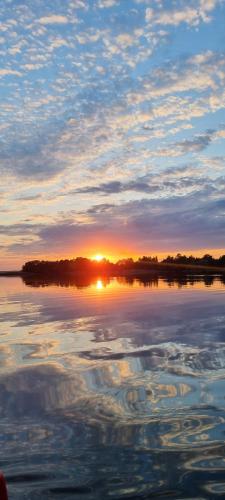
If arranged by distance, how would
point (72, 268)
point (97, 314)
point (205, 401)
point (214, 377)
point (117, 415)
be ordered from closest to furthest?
point (117, 415), point (205, 401), point (214, 377), point (97, 314), point (72, 268)

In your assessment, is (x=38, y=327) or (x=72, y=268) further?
(x=72, y=268)

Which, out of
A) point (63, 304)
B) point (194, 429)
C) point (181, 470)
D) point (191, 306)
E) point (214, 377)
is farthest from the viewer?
point (63, 304)

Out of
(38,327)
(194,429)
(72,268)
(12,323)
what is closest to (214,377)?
(194,429)

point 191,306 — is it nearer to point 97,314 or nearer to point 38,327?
point 97,314

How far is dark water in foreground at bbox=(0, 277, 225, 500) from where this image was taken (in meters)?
6.31

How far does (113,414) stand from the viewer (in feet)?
29.2

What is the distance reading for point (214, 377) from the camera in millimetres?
11289

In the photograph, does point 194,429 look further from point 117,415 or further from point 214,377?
point 214,377

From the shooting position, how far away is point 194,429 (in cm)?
802

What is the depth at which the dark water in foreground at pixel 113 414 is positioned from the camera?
20.7ft

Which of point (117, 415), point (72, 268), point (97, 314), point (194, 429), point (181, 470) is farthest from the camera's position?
point (72, 268)

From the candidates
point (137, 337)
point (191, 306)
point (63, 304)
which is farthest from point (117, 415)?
point (63, 304)

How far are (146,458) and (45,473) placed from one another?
157 centimetres

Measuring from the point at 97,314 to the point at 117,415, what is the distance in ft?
55.0
